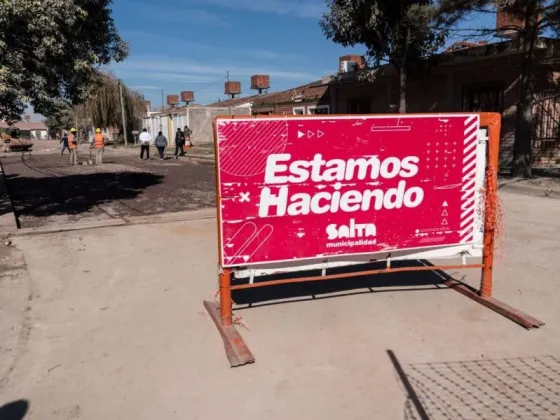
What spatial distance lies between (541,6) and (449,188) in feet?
A: 33.3

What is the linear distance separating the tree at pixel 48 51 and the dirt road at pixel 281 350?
11.2 ft

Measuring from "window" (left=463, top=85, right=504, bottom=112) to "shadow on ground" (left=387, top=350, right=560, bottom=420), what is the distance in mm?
14785

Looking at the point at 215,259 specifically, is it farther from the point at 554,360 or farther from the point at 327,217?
the point at 554,360

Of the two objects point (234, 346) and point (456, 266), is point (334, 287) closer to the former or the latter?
point (456, 266)

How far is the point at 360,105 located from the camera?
22.5 m

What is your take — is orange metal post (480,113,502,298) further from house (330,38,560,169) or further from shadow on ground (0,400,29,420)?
house (330,38,560,169)

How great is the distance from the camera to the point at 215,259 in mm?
5957

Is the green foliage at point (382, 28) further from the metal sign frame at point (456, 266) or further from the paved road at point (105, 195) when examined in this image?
the metal sign frame at point (456, 266)

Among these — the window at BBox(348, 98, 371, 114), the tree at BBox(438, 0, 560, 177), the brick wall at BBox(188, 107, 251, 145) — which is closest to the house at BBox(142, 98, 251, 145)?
the brick wall at BBox(188, 107, 251, 145)

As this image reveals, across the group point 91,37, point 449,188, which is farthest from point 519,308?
point 91,37

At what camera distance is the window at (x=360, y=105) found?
2193 cm

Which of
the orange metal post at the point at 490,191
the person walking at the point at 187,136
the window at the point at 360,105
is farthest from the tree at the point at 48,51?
the person walking at the point at 187,136

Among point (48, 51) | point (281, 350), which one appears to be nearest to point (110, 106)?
point (48, 51)

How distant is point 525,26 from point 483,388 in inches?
484
